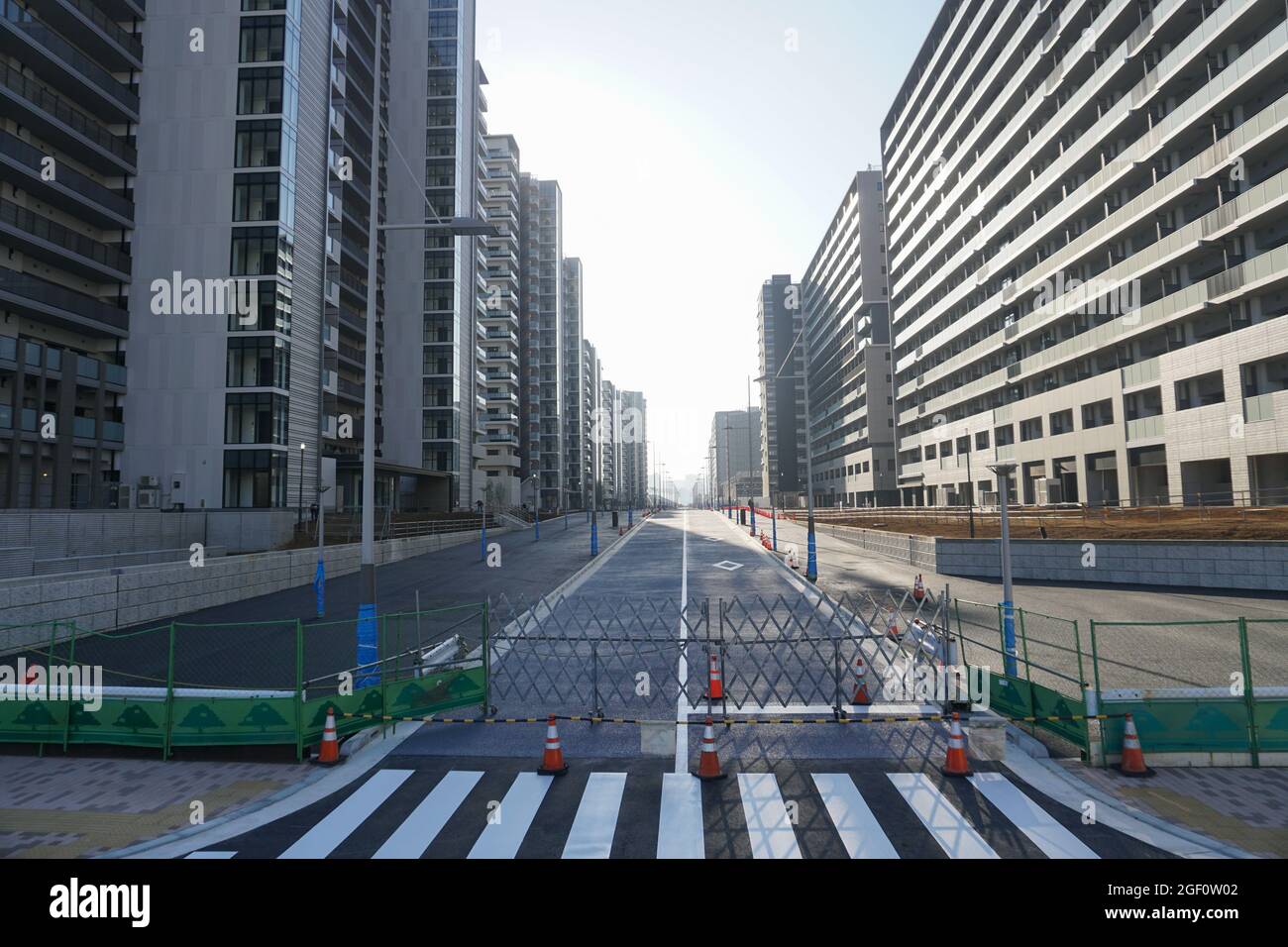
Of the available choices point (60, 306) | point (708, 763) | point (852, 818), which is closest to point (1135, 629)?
point (852, 818)

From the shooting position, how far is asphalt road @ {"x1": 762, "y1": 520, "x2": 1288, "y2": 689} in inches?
460

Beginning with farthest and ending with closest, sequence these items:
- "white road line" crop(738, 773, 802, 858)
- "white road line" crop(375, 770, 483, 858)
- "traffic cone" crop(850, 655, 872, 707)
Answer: "traffic cone" crop(850, 655, 872, 707), "white road line" crop(375, 770, 483, 858), "white road line" crop(738, 773, 802, 858)

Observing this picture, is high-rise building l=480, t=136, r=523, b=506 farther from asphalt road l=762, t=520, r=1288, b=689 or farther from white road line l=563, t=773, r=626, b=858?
white road line l=563, t=773, r=626, b=858

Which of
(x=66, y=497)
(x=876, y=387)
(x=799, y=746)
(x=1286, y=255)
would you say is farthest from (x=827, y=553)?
(x=876, y=387)

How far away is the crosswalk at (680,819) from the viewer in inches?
239

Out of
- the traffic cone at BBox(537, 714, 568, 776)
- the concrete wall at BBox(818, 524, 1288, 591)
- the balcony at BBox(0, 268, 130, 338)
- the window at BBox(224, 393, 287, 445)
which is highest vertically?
the balcony at BBox(0, 268, 130, 338)

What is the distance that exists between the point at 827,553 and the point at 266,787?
32161 mm

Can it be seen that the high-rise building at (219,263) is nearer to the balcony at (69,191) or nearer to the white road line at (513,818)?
the balcony at (69,191)

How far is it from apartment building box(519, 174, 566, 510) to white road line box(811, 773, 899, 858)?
105 m

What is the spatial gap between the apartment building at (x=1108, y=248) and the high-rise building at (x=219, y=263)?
47198 millimetres

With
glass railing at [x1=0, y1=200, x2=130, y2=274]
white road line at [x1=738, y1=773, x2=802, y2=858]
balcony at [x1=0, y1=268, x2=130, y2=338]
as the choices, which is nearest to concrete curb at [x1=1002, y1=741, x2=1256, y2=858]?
white road line at [x1=738, y1=773, x2=802, y2=858]

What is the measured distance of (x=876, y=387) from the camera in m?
87.5

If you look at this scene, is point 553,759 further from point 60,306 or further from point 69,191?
point 69,191

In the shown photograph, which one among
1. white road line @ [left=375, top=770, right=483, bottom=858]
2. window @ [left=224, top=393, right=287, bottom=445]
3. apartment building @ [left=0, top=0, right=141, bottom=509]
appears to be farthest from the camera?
window @ [left=224, top=393, right=287, bottom=445]
